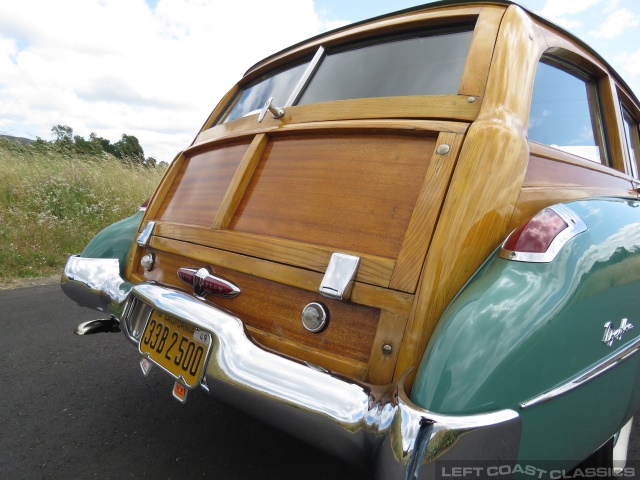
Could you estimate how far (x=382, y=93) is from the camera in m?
1.70

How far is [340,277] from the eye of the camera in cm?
131

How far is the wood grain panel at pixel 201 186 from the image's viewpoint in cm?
193

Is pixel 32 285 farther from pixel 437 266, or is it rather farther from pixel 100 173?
pixel 437 266

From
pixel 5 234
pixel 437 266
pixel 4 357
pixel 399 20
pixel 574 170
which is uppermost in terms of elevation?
pixel 399 20

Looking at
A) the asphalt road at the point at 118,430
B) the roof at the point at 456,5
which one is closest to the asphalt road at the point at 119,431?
the asphalt road at the point at 118,430

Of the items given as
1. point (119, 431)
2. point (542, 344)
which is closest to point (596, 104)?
point (542, 344)

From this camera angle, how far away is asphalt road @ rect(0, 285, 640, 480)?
1.69 meters

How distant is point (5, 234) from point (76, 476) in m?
4.68

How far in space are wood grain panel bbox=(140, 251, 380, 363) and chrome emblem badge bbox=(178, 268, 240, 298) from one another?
0.08 ft

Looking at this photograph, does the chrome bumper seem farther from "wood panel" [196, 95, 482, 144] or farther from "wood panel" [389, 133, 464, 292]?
"wood panel" [196, 95, 482, 144]

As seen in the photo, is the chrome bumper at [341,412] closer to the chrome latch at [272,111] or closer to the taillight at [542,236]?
the taillight at [542,236]

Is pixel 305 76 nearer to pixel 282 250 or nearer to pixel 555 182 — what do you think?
pixel 282 250

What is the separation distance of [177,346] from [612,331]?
1393mm

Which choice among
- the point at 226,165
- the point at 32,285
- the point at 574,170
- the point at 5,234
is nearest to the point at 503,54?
the point at 574,170
